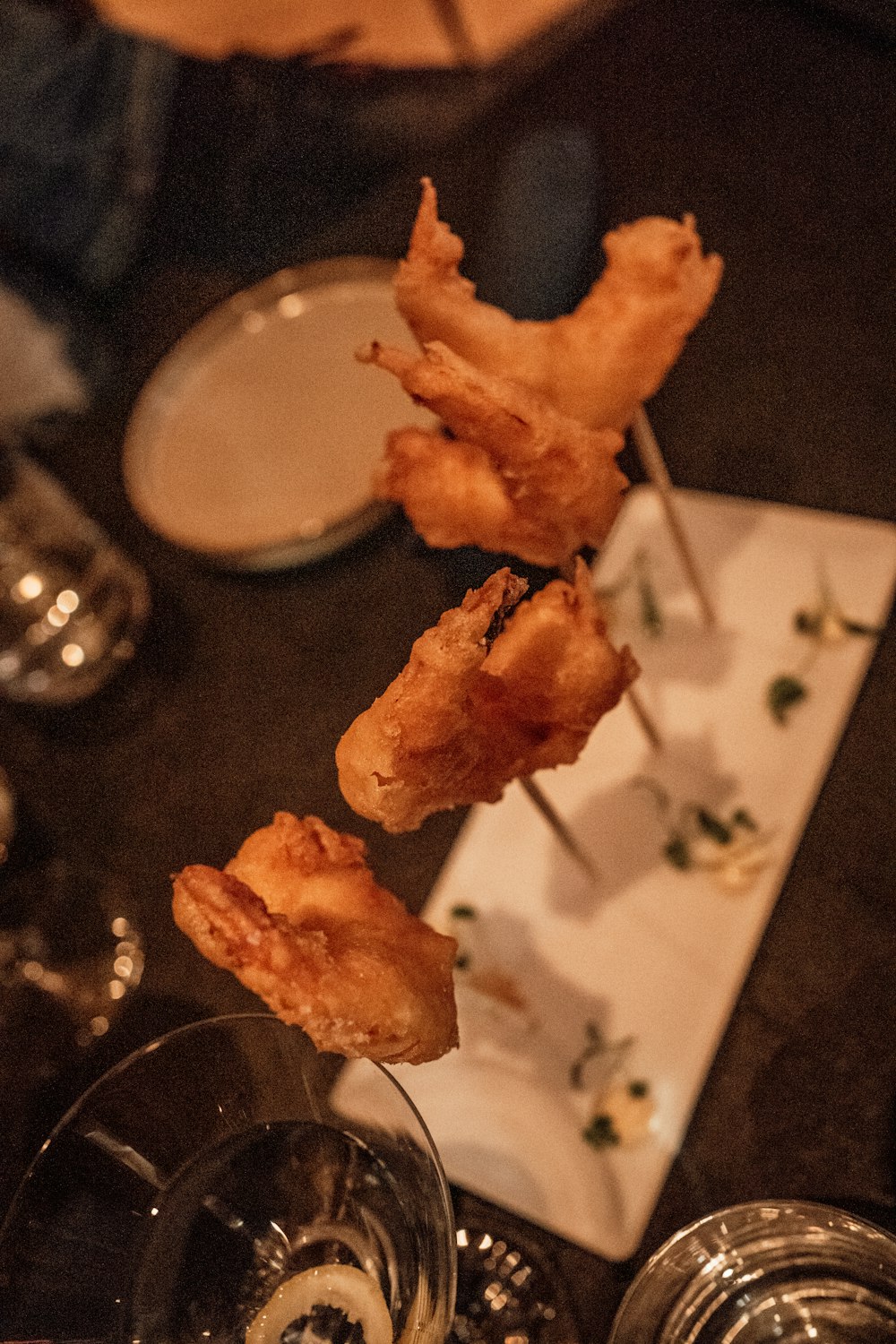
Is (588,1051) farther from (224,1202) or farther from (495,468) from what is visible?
(495,468)

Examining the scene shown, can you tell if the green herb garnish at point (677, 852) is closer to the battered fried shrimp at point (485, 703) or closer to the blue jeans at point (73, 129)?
the battered fried shrimp at point (485, 703)

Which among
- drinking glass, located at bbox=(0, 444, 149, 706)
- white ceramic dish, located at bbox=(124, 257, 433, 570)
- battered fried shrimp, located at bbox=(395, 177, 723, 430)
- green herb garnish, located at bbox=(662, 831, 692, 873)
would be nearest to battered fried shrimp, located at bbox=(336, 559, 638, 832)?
battered fried shrimp, located at bbox=(395, 177, 723, 430)

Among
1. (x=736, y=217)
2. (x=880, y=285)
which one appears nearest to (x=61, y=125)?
(x=736, y=217)

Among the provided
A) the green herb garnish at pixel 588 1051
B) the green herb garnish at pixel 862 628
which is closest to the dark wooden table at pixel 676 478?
the green herb garnish at pixel 862 628

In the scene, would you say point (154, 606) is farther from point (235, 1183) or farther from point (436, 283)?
point (235, 1183)

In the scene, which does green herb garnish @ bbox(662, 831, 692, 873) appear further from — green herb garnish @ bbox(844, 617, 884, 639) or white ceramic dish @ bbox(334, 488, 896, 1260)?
green herb garnish @ bbox(844, 617, 884, 639)

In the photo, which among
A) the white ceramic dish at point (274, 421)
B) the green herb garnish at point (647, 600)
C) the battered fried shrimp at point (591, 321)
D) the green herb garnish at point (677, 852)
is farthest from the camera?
the white ceramic dish at point (274, 421)

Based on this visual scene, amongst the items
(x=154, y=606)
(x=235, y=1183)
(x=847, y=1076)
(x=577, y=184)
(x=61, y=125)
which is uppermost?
(x=61, y=125)

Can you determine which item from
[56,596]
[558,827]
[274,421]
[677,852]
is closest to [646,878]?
[677,852]
